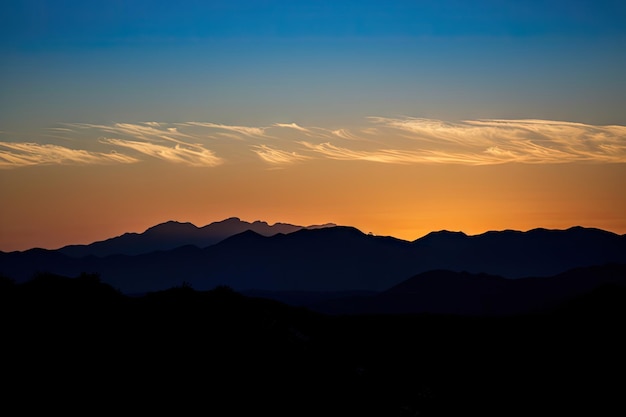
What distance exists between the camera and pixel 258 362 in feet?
141

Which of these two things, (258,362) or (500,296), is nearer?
(258,362)

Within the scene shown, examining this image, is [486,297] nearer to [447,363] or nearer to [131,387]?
[447,363]

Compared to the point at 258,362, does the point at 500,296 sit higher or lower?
lower

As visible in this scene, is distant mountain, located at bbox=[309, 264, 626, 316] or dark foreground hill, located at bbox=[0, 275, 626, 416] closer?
dark foreground hill, located at bbox=[0, 275, 626, 416]

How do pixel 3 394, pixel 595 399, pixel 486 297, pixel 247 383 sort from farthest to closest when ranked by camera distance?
pixel 486 297
pixel 595 399
pixel 247 383
pixel 3 394

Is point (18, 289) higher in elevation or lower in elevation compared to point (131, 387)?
higher

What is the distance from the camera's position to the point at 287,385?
41938mm

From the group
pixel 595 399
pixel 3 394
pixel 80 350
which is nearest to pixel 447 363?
pixel 595 399

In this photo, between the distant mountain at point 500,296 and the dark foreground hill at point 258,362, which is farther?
the distant mountain at point 500,296

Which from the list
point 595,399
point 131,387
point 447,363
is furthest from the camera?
point 447,363

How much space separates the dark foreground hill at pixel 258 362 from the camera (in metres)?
38.3

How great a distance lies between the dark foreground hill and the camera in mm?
38312

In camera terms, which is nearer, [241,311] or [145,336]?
[145,336]

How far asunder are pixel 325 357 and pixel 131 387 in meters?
13.5
